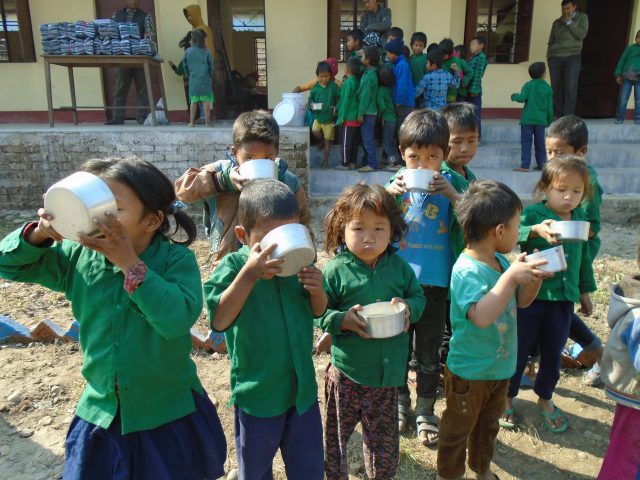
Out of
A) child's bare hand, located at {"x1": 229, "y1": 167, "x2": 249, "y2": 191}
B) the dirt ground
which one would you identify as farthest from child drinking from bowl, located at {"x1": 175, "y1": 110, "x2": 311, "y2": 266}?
the dirt ground

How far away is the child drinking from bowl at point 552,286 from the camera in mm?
2186

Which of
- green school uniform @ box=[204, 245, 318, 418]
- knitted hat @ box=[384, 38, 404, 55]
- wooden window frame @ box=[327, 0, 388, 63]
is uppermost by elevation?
wooden window frame @ box=[327, 0, 388, 63]

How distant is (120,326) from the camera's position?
1.36 metres

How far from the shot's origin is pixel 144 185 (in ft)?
4.47

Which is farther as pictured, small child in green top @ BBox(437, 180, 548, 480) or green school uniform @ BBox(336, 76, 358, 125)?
green school uniform @ BBox(336, 76, 358, 125)

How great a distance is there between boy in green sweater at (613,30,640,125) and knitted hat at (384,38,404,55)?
4.04 meters

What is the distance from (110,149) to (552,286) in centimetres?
580

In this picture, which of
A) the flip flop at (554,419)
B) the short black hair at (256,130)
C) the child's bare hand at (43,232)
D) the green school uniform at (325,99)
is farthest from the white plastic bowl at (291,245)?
the green school uniform at (325,99)

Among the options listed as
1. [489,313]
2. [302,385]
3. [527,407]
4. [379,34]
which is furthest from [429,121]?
[379,34]

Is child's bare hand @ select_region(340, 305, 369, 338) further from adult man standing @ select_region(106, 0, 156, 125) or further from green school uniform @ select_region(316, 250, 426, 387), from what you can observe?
adult man standing @ select_region(106, 0, 156, 125)

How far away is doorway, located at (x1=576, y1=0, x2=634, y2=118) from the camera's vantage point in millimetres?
→ 8711

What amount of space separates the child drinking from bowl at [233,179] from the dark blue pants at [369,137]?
14.6ft

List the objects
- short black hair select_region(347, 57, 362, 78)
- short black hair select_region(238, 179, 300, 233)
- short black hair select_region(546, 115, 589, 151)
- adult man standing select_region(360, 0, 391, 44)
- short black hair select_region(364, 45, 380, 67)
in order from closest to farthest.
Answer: short black hair select_region(238, 179, 300, 233) < short black hair select_region(546, 115, 589, 151) < short black hair select_region(364, 45, 380, 67) < short black hair select_region(347, 57, 362, 78) < adult man standing select_region(360, 0, 391, 44)

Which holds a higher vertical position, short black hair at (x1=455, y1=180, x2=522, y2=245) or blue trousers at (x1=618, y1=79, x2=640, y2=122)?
blue trousers at (x1=618, y1=79, x2=640, y2=122)
